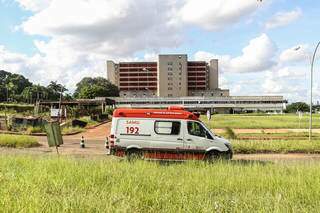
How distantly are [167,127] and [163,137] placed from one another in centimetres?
48

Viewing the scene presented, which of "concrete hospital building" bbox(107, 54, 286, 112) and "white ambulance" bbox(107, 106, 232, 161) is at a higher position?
"concrete hospital building" bbox(107, 54, 286, 112)

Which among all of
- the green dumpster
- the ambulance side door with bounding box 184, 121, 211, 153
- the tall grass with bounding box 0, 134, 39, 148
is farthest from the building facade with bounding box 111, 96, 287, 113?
the green dumpster

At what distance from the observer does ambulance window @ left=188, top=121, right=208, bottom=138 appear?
781 inches

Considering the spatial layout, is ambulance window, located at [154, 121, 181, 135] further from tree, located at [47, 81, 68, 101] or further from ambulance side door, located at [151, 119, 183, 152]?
tree, located at [47, 81, 68, 101]

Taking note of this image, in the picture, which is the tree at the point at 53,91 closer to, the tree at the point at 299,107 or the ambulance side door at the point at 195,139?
the tree at the point at 299,107

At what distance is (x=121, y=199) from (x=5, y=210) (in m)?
2.03

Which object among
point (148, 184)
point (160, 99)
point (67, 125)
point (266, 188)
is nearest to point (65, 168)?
point (148, 184)

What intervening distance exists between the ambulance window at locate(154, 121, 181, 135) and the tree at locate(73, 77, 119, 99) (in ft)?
468

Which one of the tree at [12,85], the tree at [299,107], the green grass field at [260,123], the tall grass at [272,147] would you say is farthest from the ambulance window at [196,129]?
the tree at [299,107]

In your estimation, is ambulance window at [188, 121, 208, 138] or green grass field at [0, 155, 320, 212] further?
ambulance window at [188, 121, 208, 138]

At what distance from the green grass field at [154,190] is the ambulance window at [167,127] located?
23.5 ft

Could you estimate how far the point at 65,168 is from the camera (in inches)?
460

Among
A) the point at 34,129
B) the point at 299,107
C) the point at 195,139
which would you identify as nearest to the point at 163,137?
the point at 195,139

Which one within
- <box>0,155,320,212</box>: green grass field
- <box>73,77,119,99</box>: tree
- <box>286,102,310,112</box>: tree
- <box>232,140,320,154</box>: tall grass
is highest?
<box>73,77,119,99</box>: tree
